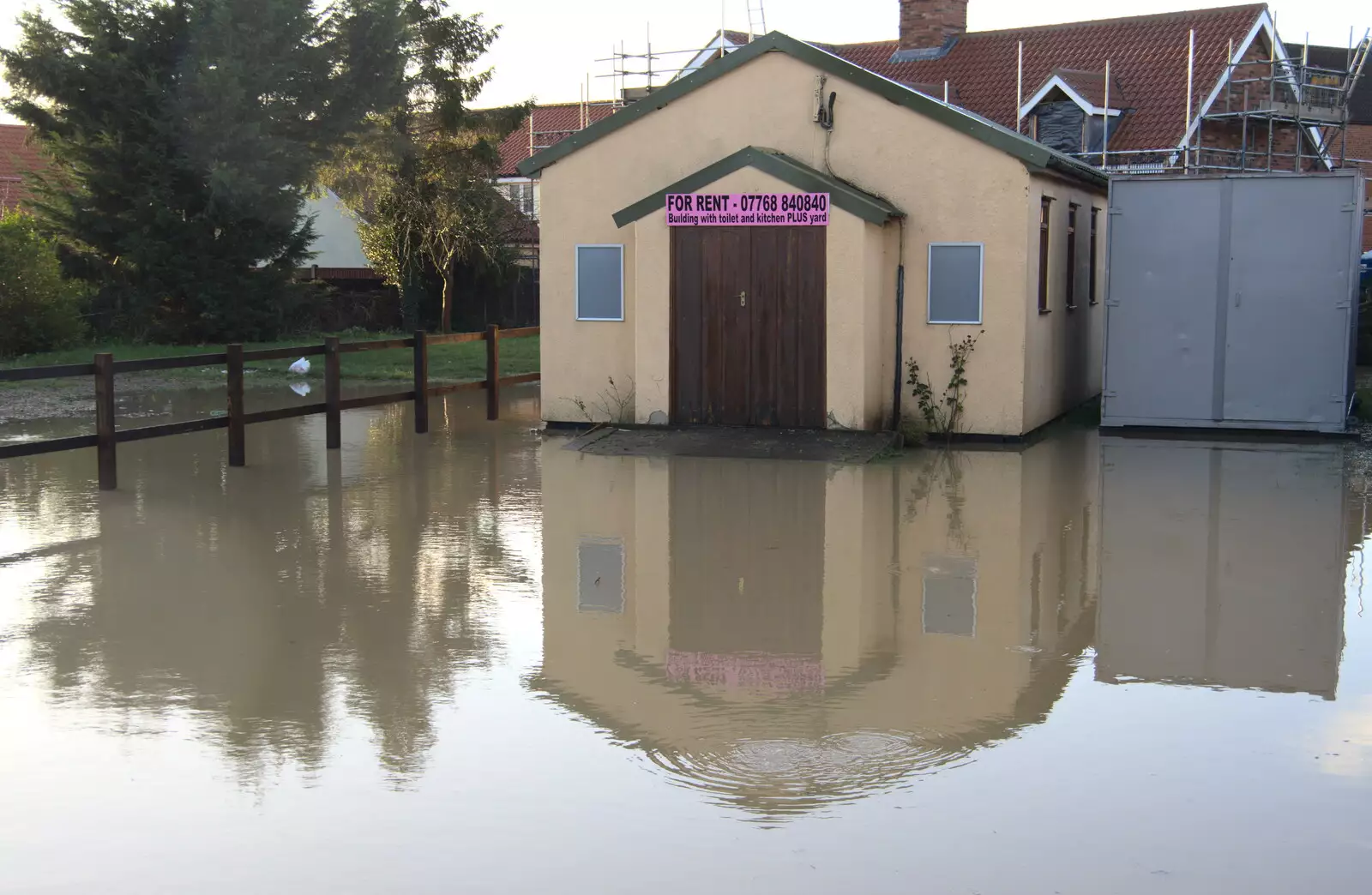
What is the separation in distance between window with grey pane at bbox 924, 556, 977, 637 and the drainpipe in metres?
6.14

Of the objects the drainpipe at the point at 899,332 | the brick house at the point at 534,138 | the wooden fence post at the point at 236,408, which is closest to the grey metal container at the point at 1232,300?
the drainpipe at the point at 899,332

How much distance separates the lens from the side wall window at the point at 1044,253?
16422mm

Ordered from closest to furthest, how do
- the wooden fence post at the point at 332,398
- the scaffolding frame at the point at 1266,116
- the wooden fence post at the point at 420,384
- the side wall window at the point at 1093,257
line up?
the wooden fence post at the point at 332,398
the wooden fence post at the point at 420,384
the side wall window at the point at 1093,257
the scaffolding frame at the point at 1266,116

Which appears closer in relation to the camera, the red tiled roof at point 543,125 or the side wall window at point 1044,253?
the side wall window at point 1044,253

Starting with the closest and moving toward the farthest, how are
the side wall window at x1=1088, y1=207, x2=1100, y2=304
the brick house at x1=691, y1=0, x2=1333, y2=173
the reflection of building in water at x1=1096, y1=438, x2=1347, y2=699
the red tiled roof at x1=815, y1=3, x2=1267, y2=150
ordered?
1. the reflection of building in water at x1=1096, y1=438, x2=1347, y2=699
2. the side wall window at x1=1088, y1=207, x2=1100, y2=304
3. the brick house at x1=691, y1=0, x2=1333, y2=173
4. the red tiled roof at x1=815, y1=3, x2=1267, y2=150

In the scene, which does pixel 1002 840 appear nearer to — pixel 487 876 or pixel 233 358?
pixel 487 876

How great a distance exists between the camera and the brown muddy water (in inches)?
195

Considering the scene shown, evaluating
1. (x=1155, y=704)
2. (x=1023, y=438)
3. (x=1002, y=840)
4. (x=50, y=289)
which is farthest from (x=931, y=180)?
(x=50, y=289)

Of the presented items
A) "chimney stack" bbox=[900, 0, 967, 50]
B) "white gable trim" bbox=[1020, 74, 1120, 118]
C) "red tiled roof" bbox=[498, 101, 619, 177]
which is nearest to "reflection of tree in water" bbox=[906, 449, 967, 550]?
"white gable trim" bbox=[1020, 74, 1120, 118]

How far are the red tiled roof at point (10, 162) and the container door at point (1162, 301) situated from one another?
3215 centimetres

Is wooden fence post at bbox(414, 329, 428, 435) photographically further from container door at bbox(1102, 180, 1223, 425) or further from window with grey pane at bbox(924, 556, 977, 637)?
window with grey pane at bbox(924, 556, 977, 637)

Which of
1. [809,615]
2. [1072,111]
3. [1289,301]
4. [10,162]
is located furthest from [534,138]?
[809,615]

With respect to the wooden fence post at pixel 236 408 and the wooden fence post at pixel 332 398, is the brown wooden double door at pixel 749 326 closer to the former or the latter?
the wooden fence post at pixel 332 398

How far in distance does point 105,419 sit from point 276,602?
15.5ft
